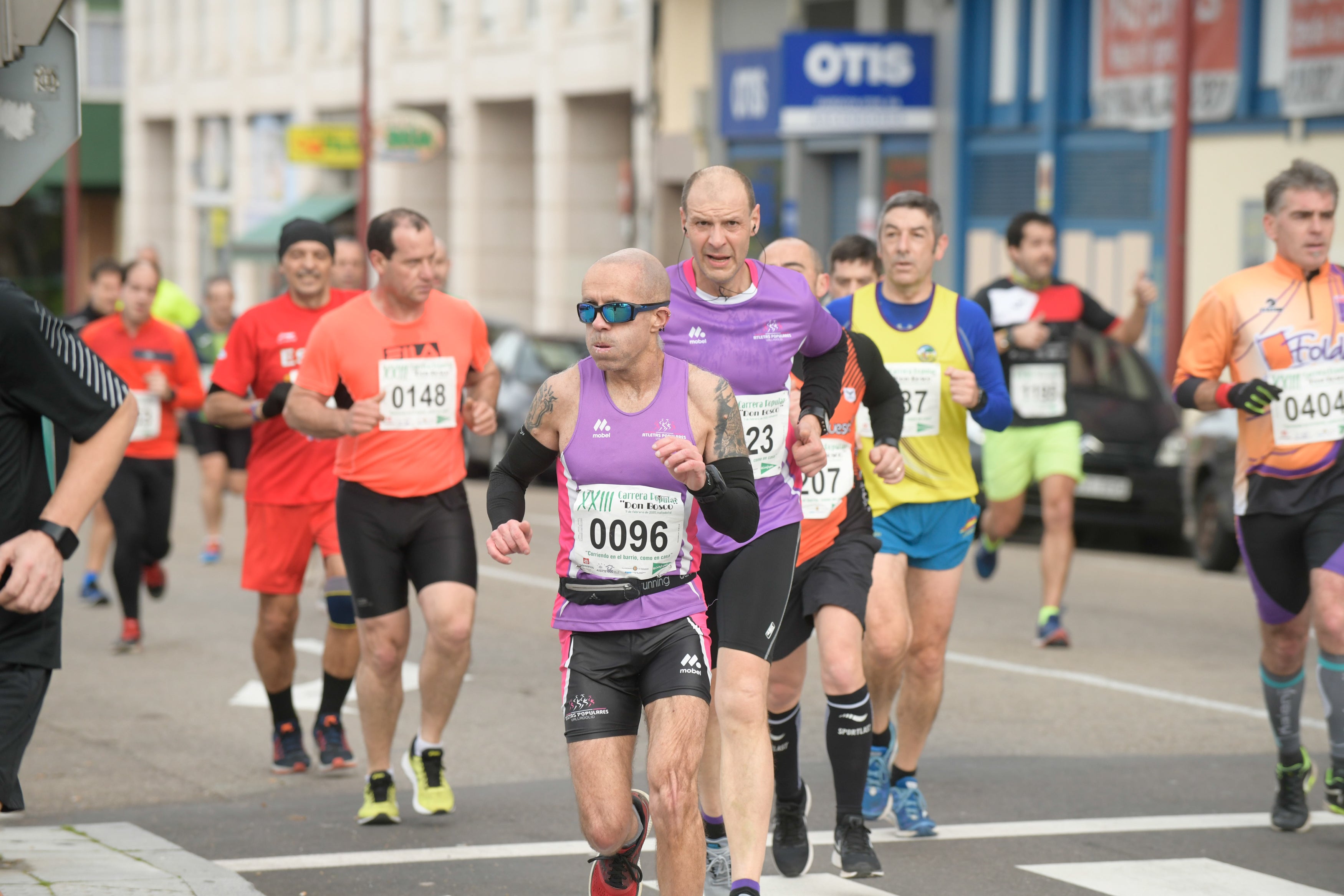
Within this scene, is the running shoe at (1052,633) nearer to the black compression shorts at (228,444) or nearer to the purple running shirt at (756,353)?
the purple running shirt at (756,353)

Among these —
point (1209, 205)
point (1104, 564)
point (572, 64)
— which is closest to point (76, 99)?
point (1104, 564)

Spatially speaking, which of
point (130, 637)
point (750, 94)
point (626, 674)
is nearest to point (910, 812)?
point (626, 674)

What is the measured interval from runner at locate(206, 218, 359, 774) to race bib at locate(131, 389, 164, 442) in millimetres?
3338

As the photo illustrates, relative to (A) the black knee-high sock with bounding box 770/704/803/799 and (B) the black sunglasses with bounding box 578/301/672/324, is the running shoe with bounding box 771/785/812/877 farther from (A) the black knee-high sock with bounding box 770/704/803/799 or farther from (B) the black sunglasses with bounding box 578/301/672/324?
(B) the black sunglasses with bounding box 578/301/672/324

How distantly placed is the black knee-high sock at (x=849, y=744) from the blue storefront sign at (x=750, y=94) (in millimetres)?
23513

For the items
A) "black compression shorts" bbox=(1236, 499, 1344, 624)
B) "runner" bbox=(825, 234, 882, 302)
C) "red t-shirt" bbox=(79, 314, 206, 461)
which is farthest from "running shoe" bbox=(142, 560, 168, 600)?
"black compression shorts" bbox=(1236, 499, 1344, 624)

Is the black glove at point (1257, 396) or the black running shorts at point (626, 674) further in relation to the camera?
the black glove at point (1257, 396)

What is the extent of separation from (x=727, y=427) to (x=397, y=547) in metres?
2.25

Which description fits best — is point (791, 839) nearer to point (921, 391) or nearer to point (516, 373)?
point (921, 391)

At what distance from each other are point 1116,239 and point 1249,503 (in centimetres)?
1689

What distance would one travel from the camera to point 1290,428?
7.08 m

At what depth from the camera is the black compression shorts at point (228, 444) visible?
49.3 feet

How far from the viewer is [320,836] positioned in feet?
23.0

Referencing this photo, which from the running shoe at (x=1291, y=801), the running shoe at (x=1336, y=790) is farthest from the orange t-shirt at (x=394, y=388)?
the running shoe at (x=1336, y=790)
